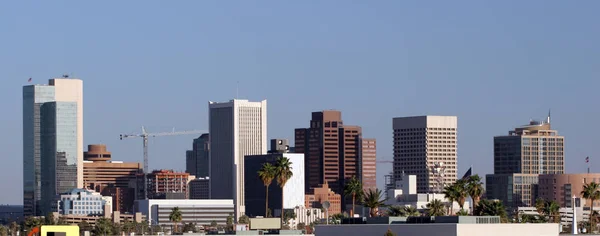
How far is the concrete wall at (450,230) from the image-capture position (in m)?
145

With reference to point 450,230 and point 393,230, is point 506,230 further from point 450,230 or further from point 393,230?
point 393,230

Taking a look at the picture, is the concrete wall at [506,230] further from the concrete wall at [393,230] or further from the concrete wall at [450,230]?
the concrete wall at [393,230]

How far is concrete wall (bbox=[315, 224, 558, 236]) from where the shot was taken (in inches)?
5694

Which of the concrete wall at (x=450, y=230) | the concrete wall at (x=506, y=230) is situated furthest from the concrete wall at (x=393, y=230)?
the concrete wall at (x=506, y=230)

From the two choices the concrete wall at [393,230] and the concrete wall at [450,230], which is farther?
the concrete wall at [393,230]

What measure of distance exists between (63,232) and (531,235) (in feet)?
352

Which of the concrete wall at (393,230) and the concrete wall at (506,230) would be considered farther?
the concrete wall at (393,230)

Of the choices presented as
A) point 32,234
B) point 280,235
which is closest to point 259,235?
point 280,235

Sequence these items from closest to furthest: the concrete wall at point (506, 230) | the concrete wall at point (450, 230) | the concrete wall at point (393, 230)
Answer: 1. the concrete wall at point (506, 230)
2. the concrete wall at point (450, 230)
3. the concrete wall at point (393, 230)

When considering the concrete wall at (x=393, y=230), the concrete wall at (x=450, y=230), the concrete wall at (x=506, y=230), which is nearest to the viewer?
the concrete wall at (x=506, y=230)

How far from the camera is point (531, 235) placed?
150 m

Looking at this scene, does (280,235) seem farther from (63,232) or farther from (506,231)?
(63,232)

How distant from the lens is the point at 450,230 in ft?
474

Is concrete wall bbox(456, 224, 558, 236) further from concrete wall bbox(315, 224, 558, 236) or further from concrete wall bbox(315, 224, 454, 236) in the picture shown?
concrete wall bbox(315, 224, 454, 236)
